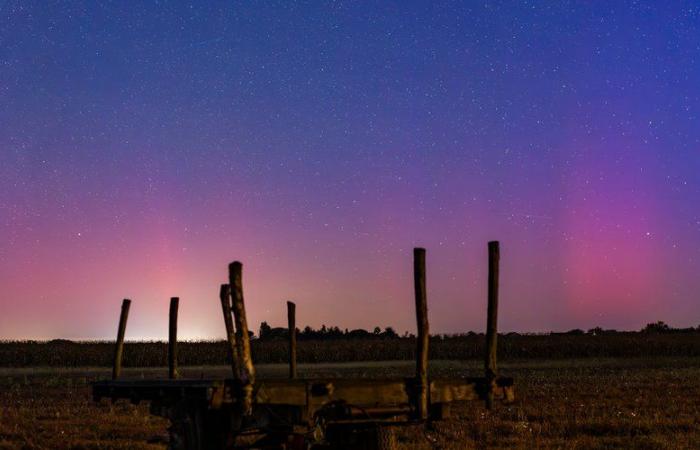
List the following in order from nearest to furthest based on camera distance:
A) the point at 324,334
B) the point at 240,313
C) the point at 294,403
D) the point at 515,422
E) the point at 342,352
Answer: the point at 294,403, the point at 240,313, the point at 515,422, the point at 342,352, the point at 324,334

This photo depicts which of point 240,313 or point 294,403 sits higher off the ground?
point 240,313

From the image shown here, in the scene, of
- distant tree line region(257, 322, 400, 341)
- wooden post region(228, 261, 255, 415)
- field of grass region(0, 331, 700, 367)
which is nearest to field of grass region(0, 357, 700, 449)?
wooden post region(228, 261, 255, 415)

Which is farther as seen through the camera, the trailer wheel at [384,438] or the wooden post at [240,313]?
the trailer wheel at [384,438]

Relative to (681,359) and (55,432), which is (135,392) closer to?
(55,432)

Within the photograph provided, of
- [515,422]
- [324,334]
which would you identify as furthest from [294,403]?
[324,334]

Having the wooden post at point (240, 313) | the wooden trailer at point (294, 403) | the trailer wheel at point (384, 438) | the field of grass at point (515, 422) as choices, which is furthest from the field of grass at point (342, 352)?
the wooden post at point (240, 313)

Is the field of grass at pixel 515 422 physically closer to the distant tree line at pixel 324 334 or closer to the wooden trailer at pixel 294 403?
the wooden trailer at pixel 294 403

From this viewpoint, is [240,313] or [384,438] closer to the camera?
[240,313]

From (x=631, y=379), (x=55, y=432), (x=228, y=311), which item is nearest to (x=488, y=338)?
(x=228, y=311)

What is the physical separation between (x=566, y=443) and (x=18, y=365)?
51600 mm

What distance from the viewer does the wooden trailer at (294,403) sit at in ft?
38.5

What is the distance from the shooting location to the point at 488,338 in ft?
52.3

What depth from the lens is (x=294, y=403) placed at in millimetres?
11844

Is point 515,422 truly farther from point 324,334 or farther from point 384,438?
point 324,334
